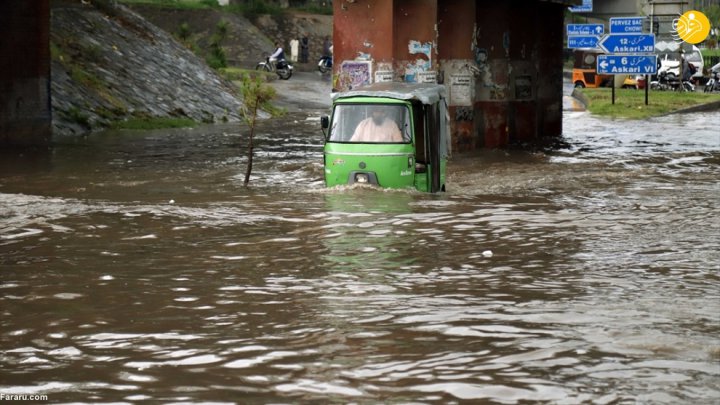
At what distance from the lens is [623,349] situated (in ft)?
30.3

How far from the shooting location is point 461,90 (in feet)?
93.8

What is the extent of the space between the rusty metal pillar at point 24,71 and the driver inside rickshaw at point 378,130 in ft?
41.2

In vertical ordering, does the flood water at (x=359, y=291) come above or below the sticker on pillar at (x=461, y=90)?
below

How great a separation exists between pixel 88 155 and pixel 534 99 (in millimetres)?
11834

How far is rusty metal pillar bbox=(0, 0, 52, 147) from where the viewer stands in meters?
29.5

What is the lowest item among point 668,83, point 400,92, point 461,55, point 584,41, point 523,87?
point 400,92

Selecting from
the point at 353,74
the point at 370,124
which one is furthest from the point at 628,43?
the point at 370,124

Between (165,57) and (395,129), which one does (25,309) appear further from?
(165,57)

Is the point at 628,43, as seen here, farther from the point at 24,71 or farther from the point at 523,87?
the point at 24,71

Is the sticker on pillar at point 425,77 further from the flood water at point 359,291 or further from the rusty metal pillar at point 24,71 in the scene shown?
the rusty metal pillar at point 24,71

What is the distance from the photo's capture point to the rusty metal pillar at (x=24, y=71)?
29.5 meters

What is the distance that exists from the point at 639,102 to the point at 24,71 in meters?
23.7

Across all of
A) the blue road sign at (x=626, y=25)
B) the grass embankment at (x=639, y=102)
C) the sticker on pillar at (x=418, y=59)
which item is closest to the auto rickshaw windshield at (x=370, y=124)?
the sticker on pillar at (x=418, y=59)
